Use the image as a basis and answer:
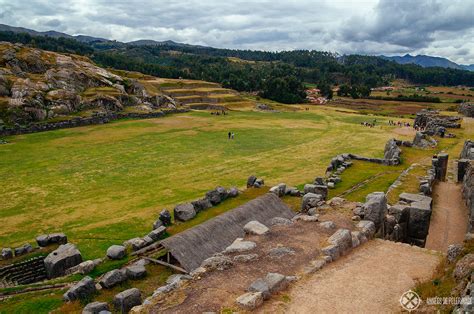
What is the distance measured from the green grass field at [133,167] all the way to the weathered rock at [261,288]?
11706 millimetres

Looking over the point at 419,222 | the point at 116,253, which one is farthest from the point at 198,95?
the point at 419,222

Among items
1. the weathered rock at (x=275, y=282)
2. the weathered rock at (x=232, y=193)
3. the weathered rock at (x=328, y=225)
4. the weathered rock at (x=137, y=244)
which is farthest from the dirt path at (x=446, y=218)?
the weathered rock at (x=137, y=244)

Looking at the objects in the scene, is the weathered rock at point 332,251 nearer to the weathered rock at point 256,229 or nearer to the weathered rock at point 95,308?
the weathered rock at point 256,229

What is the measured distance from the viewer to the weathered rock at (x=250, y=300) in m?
10.2

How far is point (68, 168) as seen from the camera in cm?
3766

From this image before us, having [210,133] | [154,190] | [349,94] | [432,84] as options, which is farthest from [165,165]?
[432,84]

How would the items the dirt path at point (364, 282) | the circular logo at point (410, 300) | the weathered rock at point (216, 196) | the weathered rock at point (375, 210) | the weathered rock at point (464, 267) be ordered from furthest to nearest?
the weathered rock at point (216, 196) < the weathered rock at point (375, 210) < the dirt path at point (364, 282) < the circular logo at point (410, 300) < the weathered rock at point (464, 267)

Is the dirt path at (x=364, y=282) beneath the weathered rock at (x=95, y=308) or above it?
above

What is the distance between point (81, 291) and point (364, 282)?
32.9ft

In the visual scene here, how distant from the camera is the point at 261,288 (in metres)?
10.8

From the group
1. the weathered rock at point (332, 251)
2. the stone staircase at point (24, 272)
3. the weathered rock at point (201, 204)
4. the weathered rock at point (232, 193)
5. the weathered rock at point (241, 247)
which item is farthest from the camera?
the weathered rock at point (232, 193)

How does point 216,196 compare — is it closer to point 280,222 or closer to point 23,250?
point 280,222

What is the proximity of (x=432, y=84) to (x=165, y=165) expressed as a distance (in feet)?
634

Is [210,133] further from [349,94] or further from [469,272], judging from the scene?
[349,94]
